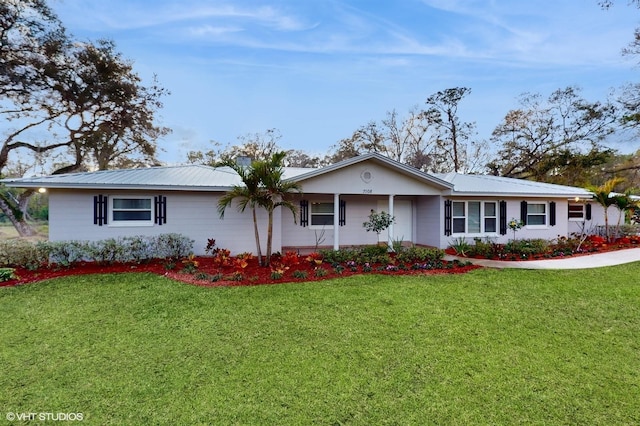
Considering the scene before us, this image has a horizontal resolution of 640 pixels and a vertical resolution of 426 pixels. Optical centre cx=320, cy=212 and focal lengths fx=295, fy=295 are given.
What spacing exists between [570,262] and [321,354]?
33.8ft

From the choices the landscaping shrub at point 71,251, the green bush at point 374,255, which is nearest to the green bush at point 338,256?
the green bush at point 374,255

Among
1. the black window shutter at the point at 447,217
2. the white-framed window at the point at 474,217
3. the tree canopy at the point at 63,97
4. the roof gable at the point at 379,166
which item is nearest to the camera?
the roof gable at the point at 379,166

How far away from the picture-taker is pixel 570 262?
998 centimetres

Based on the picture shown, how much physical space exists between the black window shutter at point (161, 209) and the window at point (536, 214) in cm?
1524

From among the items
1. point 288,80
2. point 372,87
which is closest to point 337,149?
point 372,87

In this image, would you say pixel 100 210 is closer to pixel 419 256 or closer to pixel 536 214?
pixel 419 256

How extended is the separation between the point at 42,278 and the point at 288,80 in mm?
14211

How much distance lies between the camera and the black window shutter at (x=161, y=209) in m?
9.88

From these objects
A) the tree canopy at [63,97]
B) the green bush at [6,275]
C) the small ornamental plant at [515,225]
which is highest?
the tree canopy at [63,97]

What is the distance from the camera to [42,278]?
7449 millimetres

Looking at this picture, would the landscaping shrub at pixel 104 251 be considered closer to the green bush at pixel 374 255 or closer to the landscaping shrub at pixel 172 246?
the landscaping shrub at pixel 172 246

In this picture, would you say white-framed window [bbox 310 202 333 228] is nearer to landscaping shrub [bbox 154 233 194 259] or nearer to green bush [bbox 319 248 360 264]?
green bush [bbox 319 248 360 264]

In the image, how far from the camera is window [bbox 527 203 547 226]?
1359 centimetres

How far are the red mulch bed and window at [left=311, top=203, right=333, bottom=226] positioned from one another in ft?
11.7
